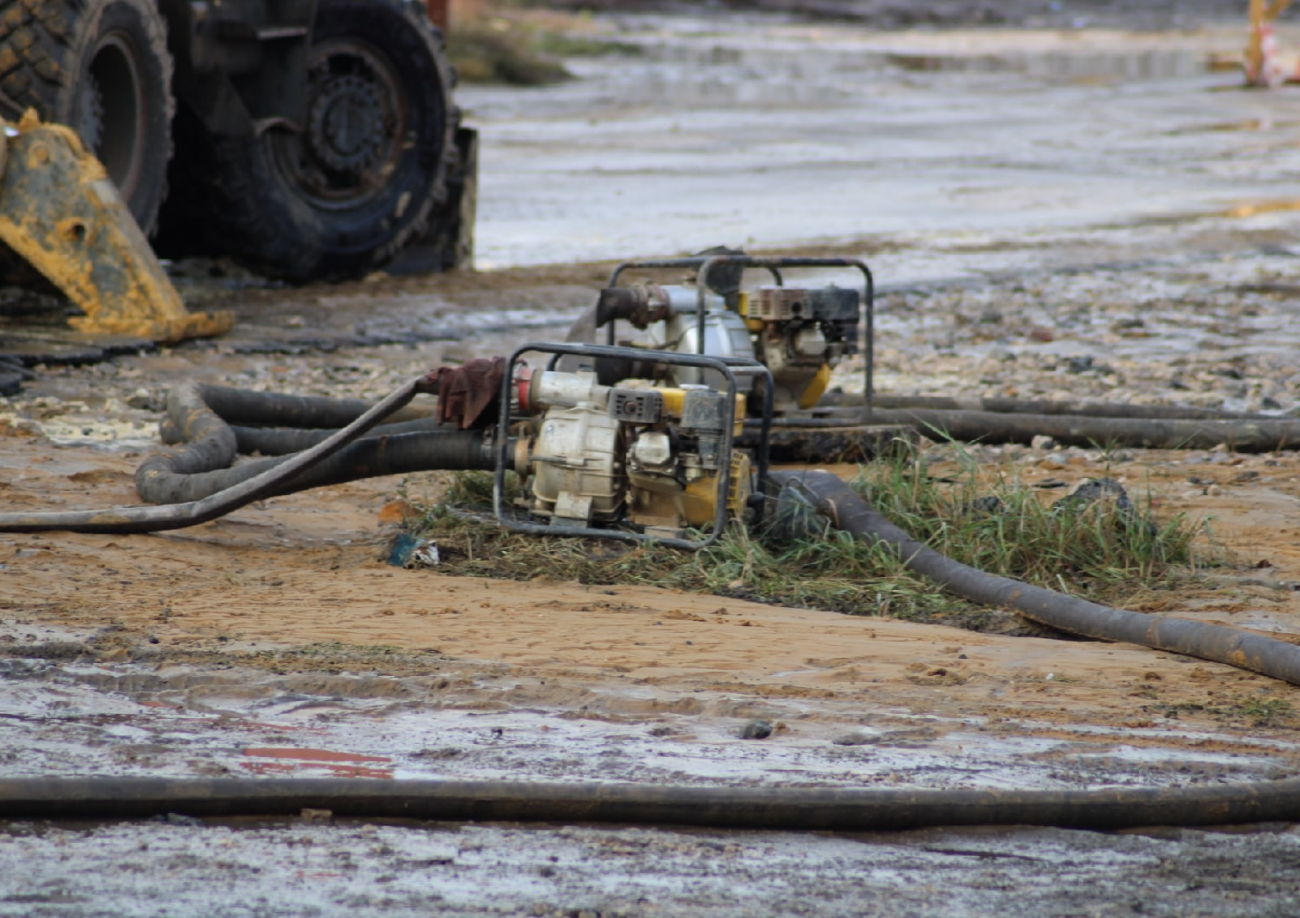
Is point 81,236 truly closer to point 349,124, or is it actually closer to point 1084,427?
point 349,124

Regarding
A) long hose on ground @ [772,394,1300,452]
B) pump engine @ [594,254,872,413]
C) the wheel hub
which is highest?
the wheel hub

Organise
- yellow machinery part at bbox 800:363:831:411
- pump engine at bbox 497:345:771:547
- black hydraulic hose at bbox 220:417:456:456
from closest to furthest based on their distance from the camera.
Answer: pump engine at bbox 497:345:771:547, black hydraulic hose at bbox 220:417:456:456, yellow machinery part at bbox 800:363:831:411

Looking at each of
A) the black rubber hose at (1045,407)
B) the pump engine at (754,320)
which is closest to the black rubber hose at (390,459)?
the pump engine at (754,320)

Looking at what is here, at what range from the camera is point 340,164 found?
9883 millimetres

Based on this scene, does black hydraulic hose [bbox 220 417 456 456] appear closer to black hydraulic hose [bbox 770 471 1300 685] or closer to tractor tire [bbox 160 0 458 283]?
black hydraulic hose [bbox 770 471 1300 685]

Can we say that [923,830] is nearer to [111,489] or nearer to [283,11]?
[111,489]

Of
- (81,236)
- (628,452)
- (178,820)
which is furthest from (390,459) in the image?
(81,236)

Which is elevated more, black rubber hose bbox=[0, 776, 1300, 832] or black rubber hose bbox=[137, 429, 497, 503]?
black rubber hose bbox=[137, 429, 497, 503]

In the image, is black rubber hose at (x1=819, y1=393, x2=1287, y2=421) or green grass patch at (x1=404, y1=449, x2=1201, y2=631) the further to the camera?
black rubber hose at (x1=819, y1=393, x2=1287, y2=421)


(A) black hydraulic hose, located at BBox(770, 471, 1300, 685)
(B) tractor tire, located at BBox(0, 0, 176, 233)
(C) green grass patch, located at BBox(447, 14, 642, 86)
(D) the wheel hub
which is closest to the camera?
(A) black hydraulic hose, located at BBox(770, 471, 1300, 685)

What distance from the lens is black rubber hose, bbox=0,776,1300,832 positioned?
9.43 ft

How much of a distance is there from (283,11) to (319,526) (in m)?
4.83

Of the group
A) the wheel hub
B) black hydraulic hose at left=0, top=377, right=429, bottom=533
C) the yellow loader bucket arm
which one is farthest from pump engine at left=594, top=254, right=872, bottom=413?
the wheel hub

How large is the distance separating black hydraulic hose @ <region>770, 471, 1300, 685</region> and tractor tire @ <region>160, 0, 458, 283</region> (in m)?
5.20
